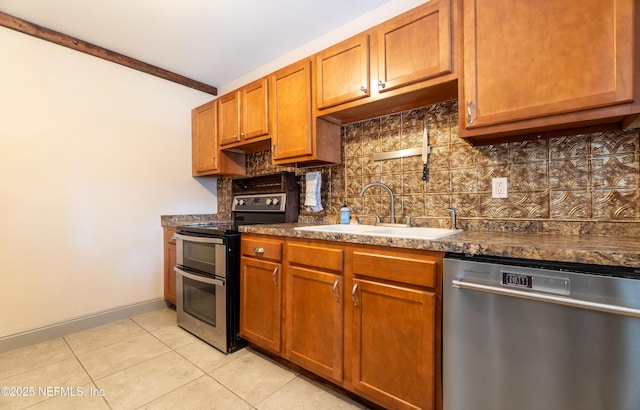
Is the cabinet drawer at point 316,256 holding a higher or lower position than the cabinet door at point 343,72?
lower

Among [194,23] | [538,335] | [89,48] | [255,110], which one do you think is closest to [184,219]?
[255,110]

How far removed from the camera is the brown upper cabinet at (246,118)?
8.02ft

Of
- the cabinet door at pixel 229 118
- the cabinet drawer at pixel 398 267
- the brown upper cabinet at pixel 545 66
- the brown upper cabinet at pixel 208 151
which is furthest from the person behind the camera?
the brown upper cabinet at pixel 208 151

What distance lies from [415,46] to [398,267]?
1229 mm

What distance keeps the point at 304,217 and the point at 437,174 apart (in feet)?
3.84

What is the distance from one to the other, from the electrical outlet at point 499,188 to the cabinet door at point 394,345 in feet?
2.61

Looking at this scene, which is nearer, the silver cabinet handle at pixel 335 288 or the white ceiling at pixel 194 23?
the silver cabinet handle at pixel 335 288

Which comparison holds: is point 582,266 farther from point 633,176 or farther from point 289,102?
point 289,102

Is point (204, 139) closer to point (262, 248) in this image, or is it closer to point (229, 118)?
point (229, 118)

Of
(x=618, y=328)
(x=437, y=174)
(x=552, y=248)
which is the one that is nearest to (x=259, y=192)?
(x=437, y=174)

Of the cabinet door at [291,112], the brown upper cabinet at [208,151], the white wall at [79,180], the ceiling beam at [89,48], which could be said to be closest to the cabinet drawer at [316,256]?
the cabinet door at [291,112]

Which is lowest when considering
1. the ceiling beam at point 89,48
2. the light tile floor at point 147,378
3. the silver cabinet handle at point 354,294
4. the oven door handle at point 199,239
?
the light tile floor at point 147,378

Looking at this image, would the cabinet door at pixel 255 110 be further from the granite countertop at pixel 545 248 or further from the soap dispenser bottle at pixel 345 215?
the granite countertop at pixel 545 248

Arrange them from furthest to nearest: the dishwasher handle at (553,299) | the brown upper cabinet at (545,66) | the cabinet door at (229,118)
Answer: the cabinet door at (229,118) → the brown upper cabinet at (545,66) → the dishwasher handle at (553,299)
